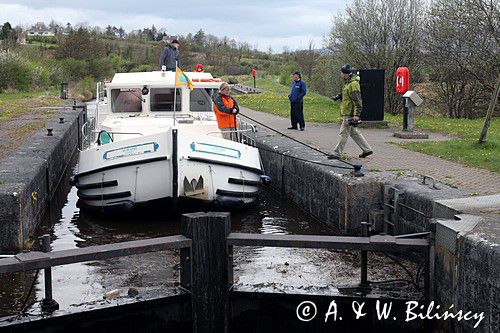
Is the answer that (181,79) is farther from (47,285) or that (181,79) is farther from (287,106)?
(287,106)

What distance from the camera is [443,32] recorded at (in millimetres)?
25750

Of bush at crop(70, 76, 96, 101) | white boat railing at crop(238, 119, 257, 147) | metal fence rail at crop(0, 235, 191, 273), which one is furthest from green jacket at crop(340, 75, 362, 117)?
bush at crop(70, 76, 96, 101)

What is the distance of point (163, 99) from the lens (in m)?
14.7

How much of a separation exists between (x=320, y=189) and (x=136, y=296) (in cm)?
533

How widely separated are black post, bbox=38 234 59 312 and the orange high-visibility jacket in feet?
21.7

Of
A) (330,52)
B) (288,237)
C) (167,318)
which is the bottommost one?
(167,318)

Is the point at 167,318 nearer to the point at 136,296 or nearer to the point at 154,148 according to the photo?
the point at 136,296

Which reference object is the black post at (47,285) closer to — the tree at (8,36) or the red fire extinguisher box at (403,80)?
the red fire extinguisher box at (403,80)

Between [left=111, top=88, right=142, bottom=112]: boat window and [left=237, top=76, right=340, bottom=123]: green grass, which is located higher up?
[left=111, top=88, right=142, bottom=112]: boat window

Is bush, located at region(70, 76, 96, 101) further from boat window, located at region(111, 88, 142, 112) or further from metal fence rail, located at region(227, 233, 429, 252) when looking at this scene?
metal fence rail, located at region(227, 233, 429, 252)

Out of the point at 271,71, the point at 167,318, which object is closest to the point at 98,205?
the point at 167,318

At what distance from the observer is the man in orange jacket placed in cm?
1313

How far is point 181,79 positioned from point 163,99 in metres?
1.40

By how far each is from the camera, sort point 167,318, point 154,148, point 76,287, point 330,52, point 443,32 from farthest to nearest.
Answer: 1. point 330,52
2. point 443,32
3. point 154,148
4. point 76,287
5. point 167,318
